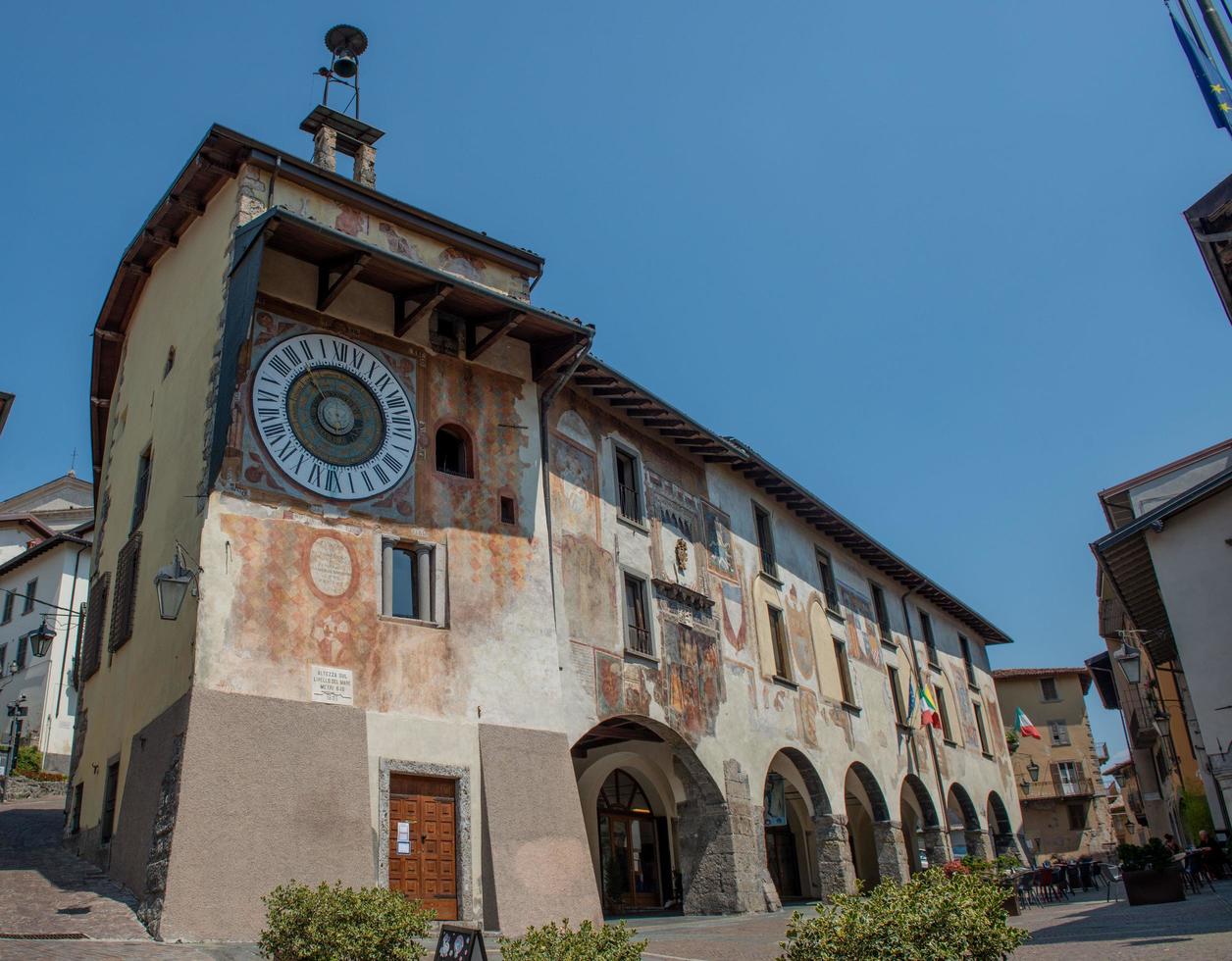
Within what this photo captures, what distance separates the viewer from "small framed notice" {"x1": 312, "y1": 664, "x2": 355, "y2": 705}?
12773mm

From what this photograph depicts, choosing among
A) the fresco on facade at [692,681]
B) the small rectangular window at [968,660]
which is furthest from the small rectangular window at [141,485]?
the small rectangular window at [968,660]

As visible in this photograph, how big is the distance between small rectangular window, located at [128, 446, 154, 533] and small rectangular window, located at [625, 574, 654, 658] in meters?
7.40

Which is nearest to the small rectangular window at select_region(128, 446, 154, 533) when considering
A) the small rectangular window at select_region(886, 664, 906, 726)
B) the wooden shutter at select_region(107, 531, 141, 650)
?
the wooden shutter at select_region(107, 531, 141, 650)

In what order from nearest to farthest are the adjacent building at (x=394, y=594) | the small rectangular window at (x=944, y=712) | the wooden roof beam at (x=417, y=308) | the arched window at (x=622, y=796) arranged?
the adjacent building at (x=394, y=594)
the wooden roof beam at (x=417, y=308)
the arched window at (x=622, y=796)
the small rectangular window at (x=944, y=712)

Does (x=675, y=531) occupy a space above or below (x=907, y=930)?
above

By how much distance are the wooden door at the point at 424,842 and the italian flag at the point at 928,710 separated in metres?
17.2

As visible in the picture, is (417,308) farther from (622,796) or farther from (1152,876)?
(1152,876)

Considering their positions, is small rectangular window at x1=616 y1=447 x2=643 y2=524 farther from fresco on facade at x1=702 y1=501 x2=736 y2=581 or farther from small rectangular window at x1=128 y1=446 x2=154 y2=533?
small rectangular window at x1=128 y1=446 x2=154 y2=533

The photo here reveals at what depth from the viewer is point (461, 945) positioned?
7207 mm

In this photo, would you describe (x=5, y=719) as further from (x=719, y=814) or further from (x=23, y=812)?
(x=719, y=814)

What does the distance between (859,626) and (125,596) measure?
55.6 feet

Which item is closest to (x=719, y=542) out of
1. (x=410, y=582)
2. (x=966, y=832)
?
(x=410, y=582)

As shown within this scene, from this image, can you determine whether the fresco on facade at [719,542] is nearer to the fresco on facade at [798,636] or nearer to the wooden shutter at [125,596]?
the fresco on facade at [798,636]

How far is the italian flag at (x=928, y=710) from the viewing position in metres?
27.6
